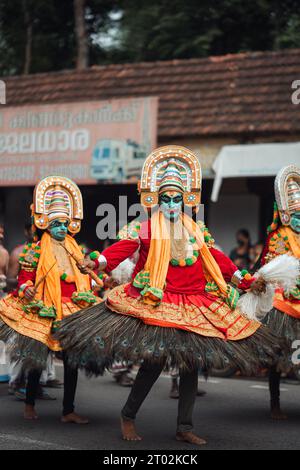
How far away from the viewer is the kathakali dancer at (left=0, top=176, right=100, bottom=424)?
7.72 meters

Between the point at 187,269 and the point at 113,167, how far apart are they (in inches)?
340

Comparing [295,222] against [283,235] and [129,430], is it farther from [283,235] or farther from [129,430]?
[129,430]

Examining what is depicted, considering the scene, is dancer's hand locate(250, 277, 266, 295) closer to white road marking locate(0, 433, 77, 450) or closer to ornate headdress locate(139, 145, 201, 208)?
ornate headdress locate(139, 145, 201, 208)

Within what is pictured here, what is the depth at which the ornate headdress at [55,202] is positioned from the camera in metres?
8.32

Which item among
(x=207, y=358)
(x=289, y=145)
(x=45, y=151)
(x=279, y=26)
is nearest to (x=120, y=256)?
(x=207, y=358)

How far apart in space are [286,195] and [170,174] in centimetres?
171

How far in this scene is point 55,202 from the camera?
835 centimetres

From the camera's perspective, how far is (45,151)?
1636cm

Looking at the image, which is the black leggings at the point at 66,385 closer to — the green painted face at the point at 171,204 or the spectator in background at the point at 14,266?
the green painted face at the point at 171,204

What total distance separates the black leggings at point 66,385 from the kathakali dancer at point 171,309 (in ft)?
1.67

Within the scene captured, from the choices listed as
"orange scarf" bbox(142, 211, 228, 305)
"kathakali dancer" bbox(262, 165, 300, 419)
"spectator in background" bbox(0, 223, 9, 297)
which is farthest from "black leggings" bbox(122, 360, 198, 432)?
"spectator in background" bbox(0, 223, 9, 297)

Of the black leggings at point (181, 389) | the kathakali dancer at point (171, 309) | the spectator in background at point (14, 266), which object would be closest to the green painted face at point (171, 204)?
the kathakali dancer at point (171, 309)

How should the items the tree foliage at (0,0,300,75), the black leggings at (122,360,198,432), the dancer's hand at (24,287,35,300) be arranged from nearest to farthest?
the black leggings at (122,360,198,432) < the dancer's hand at (24,287,35,300) < the tree foliage at (0,0,300,75)
